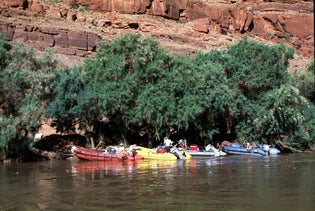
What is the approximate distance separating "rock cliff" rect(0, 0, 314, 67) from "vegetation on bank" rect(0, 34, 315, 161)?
21242 mm

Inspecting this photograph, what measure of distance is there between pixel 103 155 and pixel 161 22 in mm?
57691

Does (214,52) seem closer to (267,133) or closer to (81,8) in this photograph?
(267,133)

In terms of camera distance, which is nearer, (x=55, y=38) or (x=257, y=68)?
(x=257, y=68)

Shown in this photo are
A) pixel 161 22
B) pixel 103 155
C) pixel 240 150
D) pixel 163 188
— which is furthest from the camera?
pixel 161 22

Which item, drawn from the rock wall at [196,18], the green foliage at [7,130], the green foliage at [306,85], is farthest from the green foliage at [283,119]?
the rock wall at [196,18]

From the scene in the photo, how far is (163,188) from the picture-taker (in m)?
16.2

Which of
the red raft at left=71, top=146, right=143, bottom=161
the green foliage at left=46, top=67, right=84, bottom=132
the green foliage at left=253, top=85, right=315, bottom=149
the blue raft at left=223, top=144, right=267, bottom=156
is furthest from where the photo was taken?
the green foliage at left=253, top=85, right=315, bottom=149

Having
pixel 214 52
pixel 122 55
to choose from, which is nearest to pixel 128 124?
pixel 122 55

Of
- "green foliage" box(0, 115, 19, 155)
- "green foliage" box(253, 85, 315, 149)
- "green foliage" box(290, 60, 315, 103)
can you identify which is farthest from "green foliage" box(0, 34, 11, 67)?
"green foliage" box(290, 60, 315, 103)

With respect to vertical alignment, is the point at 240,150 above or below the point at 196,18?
below

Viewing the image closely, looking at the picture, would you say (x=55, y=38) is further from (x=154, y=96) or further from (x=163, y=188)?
(x=163, y=188)

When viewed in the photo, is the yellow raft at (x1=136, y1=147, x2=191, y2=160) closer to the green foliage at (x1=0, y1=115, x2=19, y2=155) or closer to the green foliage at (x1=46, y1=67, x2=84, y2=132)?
the green foliage at (x1=46, y1=67, x2=84, y2=132)

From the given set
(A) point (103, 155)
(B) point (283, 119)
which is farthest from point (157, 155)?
(B) point (283, 119)

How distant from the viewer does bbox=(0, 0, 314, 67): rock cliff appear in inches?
2579
